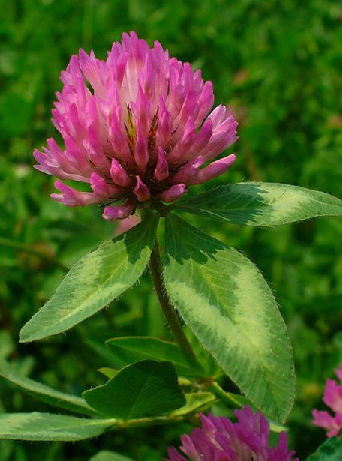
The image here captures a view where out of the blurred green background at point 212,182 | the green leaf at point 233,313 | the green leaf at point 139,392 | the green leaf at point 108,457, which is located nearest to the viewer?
the green leaf at point 233,313

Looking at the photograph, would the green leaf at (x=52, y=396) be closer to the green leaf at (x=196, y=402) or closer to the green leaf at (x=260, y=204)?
the green leaf at (x=196, y=402)

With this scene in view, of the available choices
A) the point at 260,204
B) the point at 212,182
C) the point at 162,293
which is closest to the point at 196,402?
the point at 162,293

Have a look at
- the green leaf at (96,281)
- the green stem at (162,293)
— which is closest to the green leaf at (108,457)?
the green stem at (162,293)

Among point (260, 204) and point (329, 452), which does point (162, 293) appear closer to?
point (260, 204)

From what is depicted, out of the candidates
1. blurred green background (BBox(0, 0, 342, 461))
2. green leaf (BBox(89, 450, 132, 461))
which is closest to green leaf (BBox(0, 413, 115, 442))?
green leaf (BBox(89, 450, 132, 461))

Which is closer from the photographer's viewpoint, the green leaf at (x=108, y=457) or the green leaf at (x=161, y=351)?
the green leaf at (x=161, y=351)

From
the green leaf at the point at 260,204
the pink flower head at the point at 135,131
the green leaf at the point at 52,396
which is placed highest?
the pink flower head at the point at 135,131

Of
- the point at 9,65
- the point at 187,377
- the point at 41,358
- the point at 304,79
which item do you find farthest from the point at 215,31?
the point at 187,377
